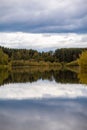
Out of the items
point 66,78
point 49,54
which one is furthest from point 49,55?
point 66,78

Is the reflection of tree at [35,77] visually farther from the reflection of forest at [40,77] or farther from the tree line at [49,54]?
the tree line at [49,54]

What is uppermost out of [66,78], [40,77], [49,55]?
[66,78]

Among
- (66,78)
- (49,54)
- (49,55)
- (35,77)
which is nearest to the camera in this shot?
(66,78)

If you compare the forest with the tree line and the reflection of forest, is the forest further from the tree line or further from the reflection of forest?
the reflection of forest

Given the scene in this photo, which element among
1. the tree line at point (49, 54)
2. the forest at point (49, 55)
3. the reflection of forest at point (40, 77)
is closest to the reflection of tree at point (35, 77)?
the reflection of forest at point (40, 77)

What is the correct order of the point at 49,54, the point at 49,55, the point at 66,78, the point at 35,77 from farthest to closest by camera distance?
1. the point at 49,54
2. the point at 49,55
3. the point at 35,77
4. the point at 66,78

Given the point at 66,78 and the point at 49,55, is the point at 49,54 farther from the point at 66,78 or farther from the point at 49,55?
the point at 66,78

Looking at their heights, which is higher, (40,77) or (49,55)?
(40,77)

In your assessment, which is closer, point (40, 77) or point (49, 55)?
point (40, 77)

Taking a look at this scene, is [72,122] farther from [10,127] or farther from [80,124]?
[10,127]

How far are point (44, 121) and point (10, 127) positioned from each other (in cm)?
154

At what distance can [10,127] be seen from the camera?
10859 mm

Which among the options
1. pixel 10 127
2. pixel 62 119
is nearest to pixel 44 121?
pixel 62 119

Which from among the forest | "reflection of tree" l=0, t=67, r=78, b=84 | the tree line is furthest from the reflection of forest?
the tree line
